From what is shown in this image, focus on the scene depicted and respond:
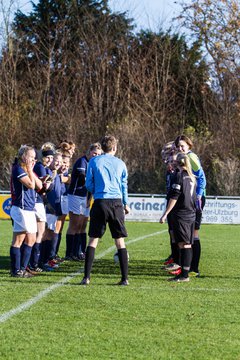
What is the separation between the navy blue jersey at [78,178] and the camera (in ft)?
40.1

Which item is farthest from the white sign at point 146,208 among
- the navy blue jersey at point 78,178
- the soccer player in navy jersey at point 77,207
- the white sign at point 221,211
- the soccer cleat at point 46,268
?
the soccer cleat at point 46,268

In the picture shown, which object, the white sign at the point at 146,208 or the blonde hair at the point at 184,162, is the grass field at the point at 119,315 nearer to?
the blonde hair at the point at 184,162

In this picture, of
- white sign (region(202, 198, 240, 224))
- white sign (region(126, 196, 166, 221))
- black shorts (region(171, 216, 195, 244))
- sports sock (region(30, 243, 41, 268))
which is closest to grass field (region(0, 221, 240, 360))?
sports sock (region(30, 243, 41, 268))

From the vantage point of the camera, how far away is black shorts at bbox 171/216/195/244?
9568 mm

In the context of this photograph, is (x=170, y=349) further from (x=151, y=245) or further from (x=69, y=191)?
(x=151, y=245)

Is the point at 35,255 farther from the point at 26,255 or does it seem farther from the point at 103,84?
the point at 103,84

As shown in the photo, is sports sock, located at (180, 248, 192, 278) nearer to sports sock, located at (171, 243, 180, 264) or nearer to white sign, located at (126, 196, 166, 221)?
sports sock, located at (171, 243, 180, 264)

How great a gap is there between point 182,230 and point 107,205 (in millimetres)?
1137

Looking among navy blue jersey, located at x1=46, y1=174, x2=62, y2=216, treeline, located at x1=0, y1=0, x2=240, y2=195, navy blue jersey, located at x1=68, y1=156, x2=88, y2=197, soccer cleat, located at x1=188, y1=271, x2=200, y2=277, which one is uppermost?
treeline, located at x1=0, y1=0, x2=240, y2=195

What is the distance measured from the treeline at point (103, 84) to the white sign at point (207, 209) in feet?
39.1

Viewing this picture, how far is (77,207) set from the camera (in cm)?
1235

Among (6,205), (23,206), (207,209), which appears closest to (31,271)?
(23,206)

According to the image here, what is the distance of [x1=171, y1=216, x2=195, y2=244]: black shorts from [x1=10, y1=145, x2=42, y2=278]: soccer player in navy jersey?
1845mm

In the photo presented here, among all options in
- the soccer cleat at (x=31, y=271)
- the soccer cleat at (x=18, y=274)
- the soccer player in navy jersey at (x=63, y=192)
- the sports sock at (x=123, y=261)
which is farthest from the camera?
the soccer player in navy jersey at (x=63, y=192)
